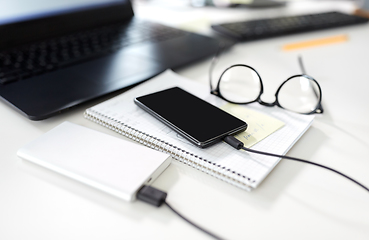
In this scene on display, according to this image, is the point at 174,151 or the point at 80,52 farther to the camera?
the point at 80,52

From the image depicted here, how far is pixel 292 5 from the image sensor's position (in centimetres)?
133

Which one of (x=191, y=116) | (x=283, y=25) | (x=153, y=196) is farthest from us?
(x=283, y=25)

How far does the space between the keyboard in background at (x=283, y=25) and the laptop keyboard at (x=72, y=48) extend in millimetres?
165

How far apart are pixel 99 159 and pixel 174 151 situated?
10cm

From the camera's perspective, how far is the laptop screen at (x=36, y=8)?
0.64 meters

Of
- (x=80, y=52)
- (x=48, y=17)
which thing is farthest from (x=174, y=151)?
(x=48, y=17)

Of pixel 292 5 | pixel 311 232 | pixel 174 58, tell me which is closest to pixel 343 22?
pixel 292 5

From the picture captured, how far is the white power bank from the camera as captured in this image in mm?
353

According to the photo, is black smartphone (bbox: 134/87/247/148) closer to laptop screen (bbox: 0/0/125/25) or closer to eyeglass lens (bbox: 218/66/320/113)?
eyeglass lens (bbox: 218/66/320/113)

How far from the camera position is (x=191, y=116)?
450 mm

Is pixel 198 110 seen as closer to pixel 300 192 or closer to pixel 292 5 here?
pixel 300 192

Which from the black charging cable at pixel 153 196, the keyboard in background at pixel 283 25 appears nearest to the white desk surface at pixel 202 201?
the black charging cable at pixel 153 196

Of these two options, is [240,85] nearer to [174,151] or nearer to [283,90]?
[283,90]

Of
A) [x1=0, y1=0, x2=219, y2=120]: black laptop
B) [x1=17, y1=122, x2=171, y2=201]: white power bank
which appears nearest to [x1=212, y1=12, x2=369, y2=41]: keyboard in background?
[x1=0, y1=0, x2=219, y2=120]: black laptop
